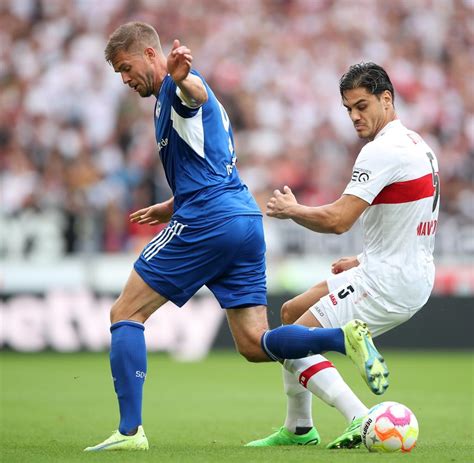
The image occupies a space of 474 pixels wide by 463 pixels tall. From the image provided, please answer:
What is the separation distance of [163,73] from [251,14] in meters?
13.6

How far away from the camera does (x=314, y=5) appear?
793 inches

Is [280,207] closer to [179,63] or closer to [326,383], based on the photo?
[179,63]

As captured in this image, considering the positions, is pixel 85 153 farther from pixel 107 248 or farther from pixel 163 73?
pixel 163 73

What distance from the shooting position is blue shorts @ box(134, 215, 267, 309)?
6.22 metres

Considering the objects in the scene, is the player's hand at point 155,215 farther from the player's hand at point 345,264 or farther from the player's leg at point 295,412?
the player's hand at point 345,264

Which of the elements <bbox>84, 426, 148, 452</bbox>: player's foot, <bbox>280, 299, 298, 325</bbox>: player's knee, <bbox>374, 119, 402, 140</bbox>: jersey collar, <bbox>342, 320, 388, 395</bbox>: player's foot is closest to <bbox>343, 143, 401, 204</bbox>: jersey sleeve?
<bbox>374, 119, 402, 140</bbox>: jersey collar

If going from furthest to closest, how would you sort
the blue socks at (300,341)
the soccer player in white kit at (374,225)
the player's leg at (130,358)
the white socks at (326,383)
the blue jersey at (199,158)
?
the white socks at (326,383), the blue jersey at (199,158), the player's leg at (130,358), the soccer player in white kit at (374,225), the blue socks at (300,341)

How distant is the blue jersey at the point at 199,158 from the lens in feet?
20.3

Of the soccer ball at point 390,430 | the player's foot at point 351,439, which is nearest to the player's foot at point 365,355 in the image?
the soccer ball at point 390,430

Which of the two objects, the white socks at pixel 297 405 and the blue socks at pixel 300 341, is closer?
the blue socks at pixel 300 341

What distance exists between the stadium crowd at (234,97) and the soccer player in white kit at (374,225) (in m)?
9.36

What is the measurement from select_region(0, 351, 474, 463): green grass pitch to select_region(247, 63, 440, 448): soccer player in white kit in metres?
0.54

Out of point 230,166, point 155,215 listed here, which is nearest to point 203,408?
point 155,215

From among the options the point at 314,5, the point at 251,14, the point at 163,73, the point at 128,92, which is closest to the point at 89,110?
the point at 128,92
